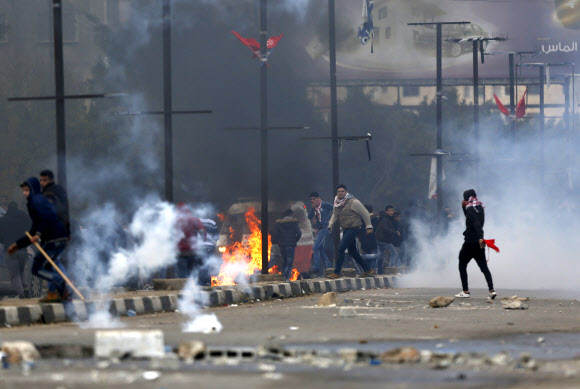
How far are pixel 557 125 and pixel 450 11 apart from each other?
2795 centimetres

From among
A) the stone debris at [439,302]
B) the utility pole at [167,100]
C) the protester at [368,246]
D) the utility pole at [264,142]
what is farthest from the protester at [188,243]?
the protester at [368,246]

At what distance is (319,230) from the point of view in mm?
28641

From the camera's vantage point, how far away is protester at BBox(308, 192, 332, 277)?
28359mm

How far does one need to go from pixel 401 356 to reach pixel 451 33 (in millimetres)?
90084

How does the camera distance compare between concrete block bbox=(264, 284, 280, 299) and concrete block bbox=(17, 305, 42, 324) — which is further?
concrete block bbox=(264, 284, 280, 299)

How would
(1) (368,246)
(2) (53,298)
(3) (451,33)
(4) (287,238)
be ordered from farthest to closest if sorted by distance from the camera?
(3) (451,33) → (1) (368,246) → (4) (287,238) → (2) (53,298)

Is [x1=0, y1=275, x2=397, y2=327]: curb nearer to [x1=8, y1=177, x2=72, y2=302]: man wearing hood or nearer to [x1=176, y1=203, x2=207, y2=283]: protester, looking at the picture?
[x1=8, y1=177, x2=72, y2=302]: man wearing hood

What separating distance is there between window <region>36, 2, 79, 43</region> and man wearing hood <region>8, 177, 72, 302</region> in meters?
51.5

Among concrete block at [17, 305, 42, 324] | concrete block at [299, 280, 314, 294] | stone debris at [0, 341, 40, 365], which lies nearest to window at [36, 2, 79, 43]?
concrete block at [299, 280, 314, 294]

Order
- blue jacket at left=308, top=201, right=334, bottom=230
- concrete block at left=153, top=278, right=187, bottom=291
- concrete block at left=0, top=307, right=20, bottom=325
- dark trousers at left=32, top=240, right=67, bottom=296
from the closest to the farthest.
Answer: concrete block at left=0, top=307, right=20, bottom=325 < dark trousers at left=32, top=240, right=67, bottom=296 < concrete block at left=153, top=278, right=187, bottom=291 < blue jacket at left=308, top=201, right=334, bottom=230

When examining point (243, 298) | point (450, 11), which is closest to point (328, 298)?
point (243, 298)

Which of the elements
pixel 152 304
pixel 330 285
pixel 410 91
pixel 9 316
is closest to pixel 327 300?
pixel 152 304

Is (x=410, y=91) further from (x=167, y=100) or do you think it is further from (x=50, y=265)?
(x=50, y=265)

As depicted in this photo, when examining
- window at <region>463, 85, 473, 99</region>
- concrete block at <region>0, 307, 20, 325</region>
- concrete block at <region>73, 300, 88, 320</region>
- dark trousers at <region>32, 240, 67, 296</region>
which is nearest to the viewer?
concrete block at <region>0, 307, 20, 325</region>
